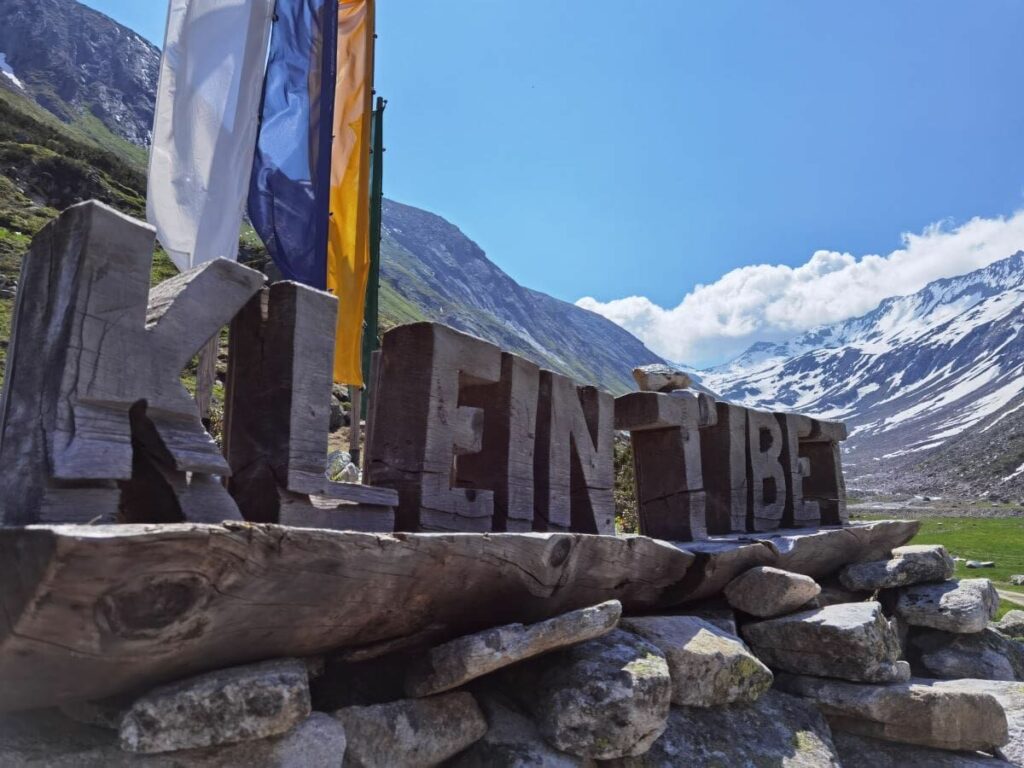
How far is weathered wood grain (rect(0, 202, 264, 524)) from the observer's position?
113 inches

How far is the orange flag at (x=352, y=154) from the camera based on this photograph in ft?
34.8

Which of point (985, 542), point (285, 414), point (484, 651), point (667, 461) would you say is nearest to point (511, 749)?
point (484, 651)

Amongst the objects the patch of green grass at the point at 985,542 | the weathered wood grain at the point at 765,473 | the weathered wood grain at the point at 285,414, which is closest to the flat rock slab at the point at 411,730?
the weathered wood grain at the point at 285,414

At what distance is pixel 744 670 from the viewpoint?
493 cm

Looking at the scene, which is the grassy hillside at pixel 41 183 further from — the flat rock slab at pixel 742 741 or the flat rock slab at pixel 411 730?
the flat rock slab at pixel 742 741

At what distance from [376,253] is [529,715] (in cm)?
1018

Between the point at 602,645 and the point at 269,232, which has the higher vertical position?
the point at 269,232

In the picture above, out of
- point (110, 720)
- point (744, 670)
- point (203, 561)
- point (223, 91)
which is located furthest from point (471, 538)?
point (223, 91)

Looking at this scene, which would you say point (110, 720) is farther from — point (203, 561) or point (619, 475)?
point (619, 475)

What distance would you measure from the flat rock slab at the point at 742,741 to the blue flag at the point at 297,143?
22.6ft

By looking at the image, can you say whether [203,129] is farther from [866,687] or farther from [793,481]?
[866,687]

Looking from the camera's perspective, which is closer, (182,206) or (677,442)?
(677,442)

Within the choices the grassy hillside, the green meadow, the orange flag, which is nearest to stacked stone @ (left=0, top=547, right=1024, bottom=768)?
the orange flag

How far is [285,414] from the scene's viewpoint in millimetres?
3672
